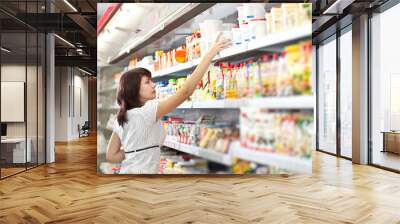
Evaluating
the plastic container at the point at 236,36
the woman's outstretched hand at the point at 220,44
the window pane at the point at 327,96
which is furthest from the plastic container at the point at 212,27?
the window pane at the point at 327,96

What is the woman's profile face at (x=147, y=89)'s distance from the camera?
4.59 metres

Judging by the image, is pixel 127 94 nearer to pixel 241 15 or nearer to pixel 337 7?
pixel 241 15

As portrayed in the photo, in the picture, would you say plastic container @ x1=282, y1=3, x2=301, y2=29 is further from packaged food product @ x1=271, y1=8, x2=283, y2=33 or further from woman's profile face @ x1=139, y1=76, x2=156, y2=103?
woman's profile face @ x1=139, y1=76, x2=156, y2=103

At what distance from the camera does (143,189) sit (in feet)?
14.5

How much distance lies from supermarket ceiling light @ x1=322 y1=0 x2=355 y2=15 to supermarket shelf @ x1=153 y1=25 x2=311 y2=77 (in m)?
1.47

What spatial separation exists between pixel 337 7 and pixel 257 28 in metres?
1.94

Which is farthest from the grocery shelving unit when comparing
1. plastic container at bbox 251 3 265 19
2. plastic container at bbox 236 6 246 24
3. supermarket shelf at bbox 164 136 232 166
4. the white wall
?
the white wall

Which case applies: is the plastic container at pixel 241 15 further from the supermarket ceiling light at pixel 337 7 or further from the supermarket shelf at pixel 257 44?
the supermarket ceiling light at pixel 337 7

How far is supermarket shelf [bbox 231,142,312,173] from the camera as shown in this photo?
→ 167 inches

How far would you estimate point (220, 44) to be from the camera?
4.48 m

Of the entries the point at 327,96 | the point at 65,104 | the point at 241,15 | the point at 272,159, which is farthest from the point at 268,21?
the point at 65,104

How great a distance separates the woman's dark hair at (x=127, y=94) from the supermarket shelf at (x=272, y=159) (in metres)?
1.26

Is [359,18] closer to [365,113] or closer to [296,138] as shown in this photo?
[365,113]

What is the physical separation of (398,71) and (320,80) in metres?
3.22
